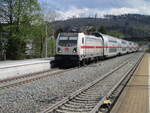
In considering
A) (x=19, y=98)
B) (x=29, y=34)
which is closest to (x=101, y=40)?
(x=29, y=34)

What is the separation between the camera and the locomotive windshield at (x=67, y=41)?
81.0 ft

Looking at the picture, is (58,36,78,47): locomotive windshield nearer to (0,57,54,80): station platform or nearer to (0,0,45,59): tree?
(0,57,54,80): station platform

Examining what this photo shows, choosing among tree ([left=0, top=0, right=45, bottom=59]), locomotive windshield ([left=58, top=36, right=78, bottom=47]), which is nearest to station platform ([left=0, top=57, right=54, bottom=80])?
locomotive windshield ([left=58, top=36, right=78, bottom=47])

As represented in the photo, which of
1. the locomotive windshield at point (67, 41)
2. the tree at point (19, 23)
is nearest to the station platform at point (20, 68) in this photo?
the locomotive windshield at point (67, 41)

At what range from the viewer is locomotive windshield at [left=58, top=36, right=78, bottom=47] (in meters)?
24.7

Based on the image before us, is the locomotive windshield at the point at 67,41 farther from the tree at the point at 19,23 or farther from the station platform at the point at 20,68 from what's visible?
the tree at the point at 19,23

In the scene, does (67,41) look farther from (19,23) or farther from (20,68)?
(19,23)

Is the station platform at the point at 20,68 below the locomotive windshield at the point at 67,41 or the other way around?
below

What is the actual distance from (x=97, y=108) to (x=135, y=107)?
128 cm

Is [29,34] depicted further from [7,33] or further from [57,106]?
[57,106]

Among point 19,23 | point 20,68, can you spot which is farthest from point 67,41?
point 19,23

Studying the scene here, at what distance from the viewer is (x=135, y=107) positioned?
902 cm

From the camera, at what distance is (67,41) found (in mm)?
24906

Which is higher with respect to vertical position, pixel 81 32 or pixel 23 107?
pixel 81 32
